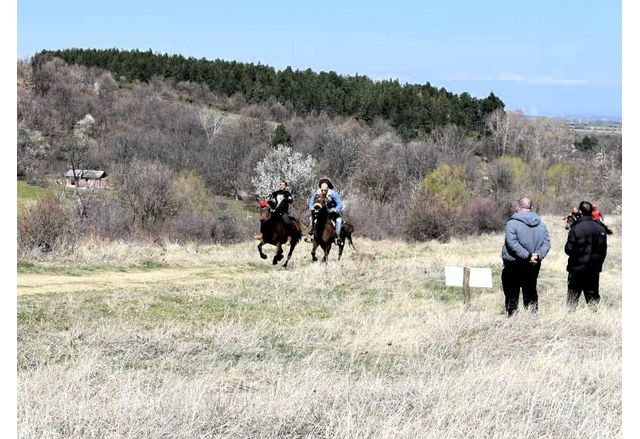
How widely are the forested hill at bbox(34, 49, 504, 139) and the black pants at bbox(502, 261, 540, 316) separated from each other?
89.9 metres

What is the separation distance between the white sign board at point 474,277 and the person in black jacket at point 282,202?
278 inches

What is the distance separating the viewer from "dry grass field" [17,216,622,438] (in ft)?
20.6

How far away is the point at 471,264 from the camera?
902 inches

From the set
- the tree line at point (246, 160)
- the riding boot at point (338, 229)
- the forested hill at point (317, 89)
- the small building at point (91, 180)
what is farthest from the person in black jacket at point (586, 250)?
the forested hill at point (317, 89)

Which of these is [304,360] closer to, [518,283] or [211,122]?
[518,283]

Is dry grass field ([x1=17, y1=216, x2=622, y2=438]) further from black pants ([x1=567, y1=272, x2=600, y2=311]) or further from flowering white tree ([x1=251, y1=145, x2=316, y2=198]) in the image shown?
flowering white tree ([x1=251, y1=145, x2=316, y2=198])

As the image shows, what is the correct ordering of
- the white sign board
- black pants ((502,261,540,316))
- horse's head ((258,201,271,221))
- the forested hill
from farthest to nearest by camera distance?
the forested hill, horse's head ((258,201,271,221)), the white sign board, black pants ((502,261,540,316))

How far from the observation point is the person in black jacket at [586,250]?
42.2 ft

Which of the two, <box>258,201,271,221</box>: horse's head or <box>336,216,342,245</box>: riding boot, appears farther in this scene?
<box>336,216,342,245</box>: riding boot

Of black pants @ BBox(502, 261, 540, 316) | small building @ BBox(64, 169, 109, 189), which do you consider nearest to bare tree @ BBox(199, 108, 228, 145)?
small building @ BBox(64, 169, 109, 189)

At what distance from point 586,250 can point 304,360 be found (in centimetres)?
610

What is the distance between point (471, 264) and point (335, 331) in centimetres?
1265

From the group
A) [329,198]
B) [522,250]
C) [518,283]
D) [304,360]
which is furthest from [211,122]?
[304,360]

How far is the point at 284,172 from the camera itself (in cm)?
6969
